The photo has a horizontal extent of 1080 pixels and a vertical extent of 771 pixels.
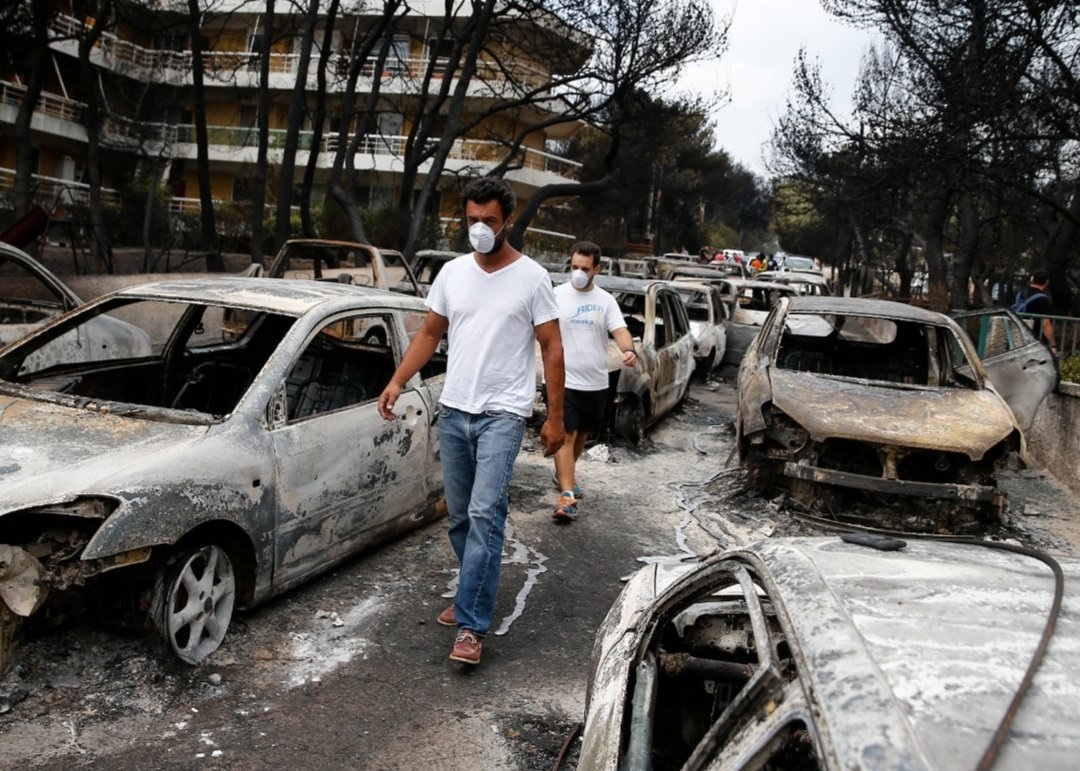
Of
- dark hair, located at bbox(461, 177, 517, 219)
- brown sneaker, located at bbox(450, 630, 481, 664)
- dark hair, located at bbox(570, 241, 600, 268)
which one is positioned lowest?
brown sneaker, located at bbox(450, 630, 481, 664)

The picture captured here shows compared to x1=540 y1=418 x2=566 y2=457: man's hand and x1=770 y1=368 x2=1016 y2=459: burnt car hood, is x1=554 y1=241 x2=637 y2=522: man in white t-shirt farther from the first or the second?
x1=540 y1=418 x2=566 y2=457: man's hand

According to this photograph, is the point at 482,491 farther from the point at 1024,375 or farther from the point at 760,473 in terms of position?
the point at 1024,375

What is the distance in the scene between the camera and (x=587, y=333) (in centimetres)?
695

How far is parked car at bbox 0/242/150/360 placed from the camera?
23.1 feet

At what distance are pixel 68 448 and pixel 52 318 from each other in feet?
14.3

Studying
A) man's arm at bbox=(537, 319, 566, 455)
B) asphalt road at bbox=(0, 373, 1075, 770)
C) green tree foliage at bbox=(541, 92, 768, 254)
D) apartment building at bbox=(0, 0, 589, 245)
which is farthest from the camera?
green tree foliage at bbox=(541, 92, 768, 254)

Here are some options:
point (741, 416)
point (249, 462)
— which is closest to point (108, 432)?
point (249, 462)

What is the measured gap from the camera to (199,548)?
12.9 ft

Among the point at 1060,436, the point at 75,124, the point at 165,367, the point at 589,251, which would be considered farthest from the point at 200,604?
the point at 75,124

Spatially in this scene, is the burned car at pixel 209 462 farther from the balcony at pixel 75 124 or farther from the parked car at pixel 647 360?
the balcony at pixel 75 124

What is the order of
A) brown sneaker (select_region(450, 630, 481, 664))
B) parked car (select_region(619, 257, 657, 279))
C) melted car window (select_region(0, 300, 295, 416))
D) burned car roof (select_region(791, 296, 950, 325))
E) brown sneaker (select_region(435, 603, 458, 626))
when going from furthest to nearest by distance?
parked car (select_region(619, 257, 657, 279)) < burned car roof (select_region(791, 296, 950, 325)) < melted car window (select_region(0, 300, 295, 416)) < brown sneaker (select_region(435, 603, 458, 626)) < brown sneaker (select_region(450, 630, 481, 664))

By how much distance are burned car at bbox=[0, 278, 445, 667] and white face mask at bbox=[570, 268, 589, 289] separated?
4.41 feet

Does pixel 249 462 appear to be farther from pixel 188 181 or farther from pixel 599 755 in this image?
pixel 188 181

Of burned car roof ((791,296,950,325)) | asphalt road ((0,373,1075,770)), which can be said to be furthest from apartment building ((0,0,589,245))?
asphalt road ((0,373,1075,770))
